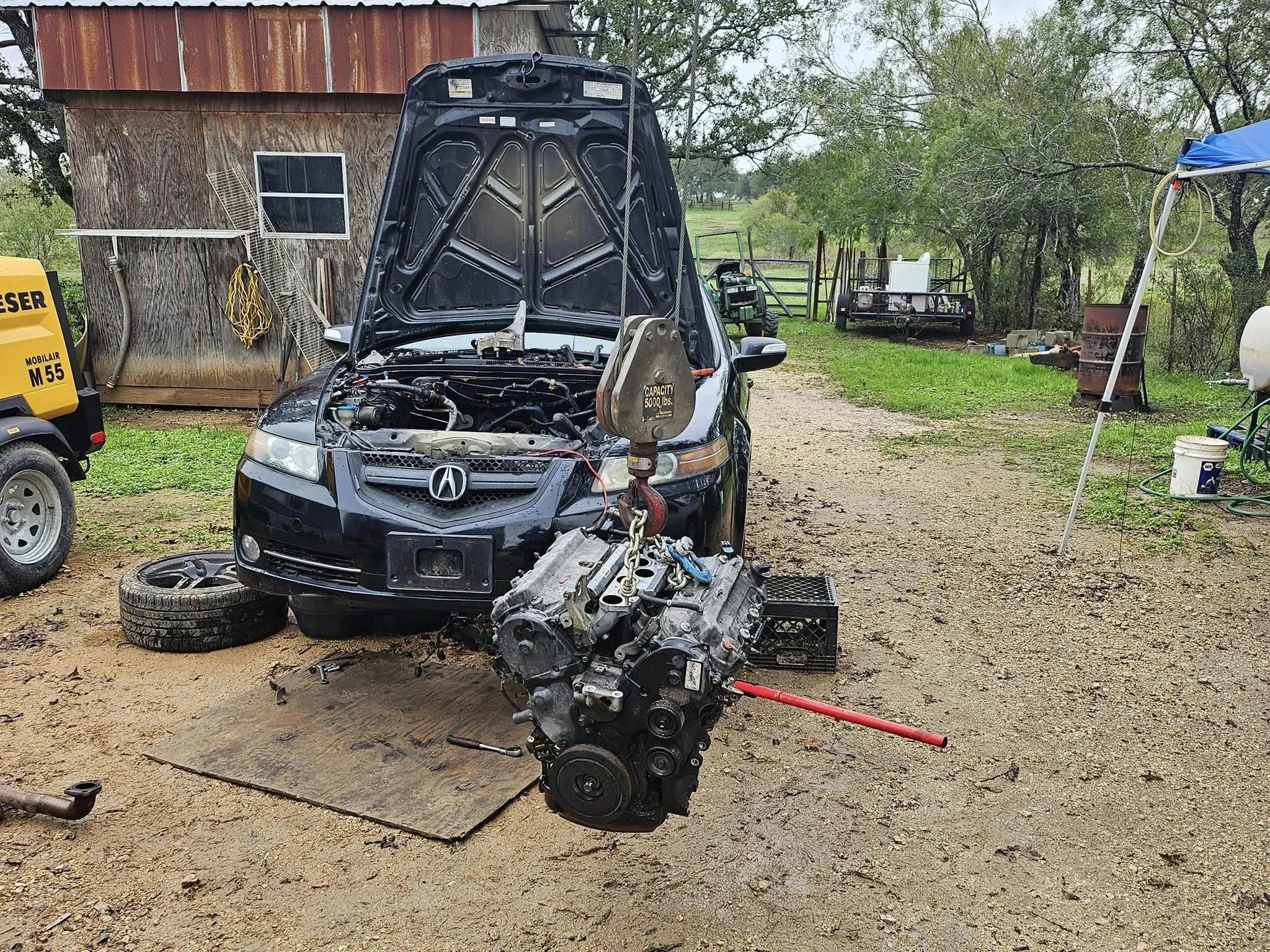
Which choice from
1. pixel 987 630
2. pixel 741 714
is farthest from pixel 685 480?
pixel 987 630

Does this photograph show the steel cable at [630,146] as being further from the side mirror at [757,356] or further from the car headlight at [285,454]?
the car headlight at [285,454]

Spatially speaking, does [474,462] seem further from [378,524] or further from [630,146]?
[630,146]

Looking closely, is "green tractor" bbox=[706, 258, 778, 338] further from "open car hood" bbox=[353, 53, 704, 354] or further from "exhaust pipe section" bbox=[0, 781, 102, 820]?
"exhaust pipe section" bbox=[0, 781, 102, 820]

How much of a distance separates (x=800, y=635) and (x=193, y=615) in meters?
2.82

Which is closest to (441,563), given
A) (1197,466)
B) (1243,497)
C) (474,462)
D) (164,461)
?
(474,462)

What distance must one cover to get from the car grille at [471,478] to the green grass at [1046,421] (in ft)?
15.8

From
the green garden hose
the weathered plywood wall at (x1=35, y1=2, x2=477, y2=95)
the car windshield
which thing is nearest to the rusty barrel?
the green garden hose

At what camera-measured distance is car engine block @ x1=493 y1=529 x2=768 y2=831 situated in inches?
97.8

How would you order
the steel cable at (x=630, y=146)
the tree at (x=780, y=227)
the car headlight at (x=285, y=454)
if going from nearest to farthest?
the steel cable at (x=630, y=146)
the car headlight at (x=285, y=454)
the tree at (x=780, y=227)

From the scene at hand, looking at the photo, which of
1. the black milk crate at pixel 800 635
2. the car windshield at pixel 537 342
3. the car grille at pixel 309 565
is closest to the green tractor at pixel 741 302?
the car windshield at pixel 537 342

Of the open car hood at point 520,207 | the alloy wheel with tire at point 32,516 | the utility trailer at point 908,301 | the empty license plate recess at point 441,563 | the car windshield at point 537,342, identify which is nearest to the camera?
the empty license plate recess at point 441,563

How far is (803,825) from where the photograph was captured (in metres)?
3.44

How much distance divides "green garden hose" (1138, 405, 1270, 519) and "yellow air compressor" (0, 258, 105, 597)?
764 cm

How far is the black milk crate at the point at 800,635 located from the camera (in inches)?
182
